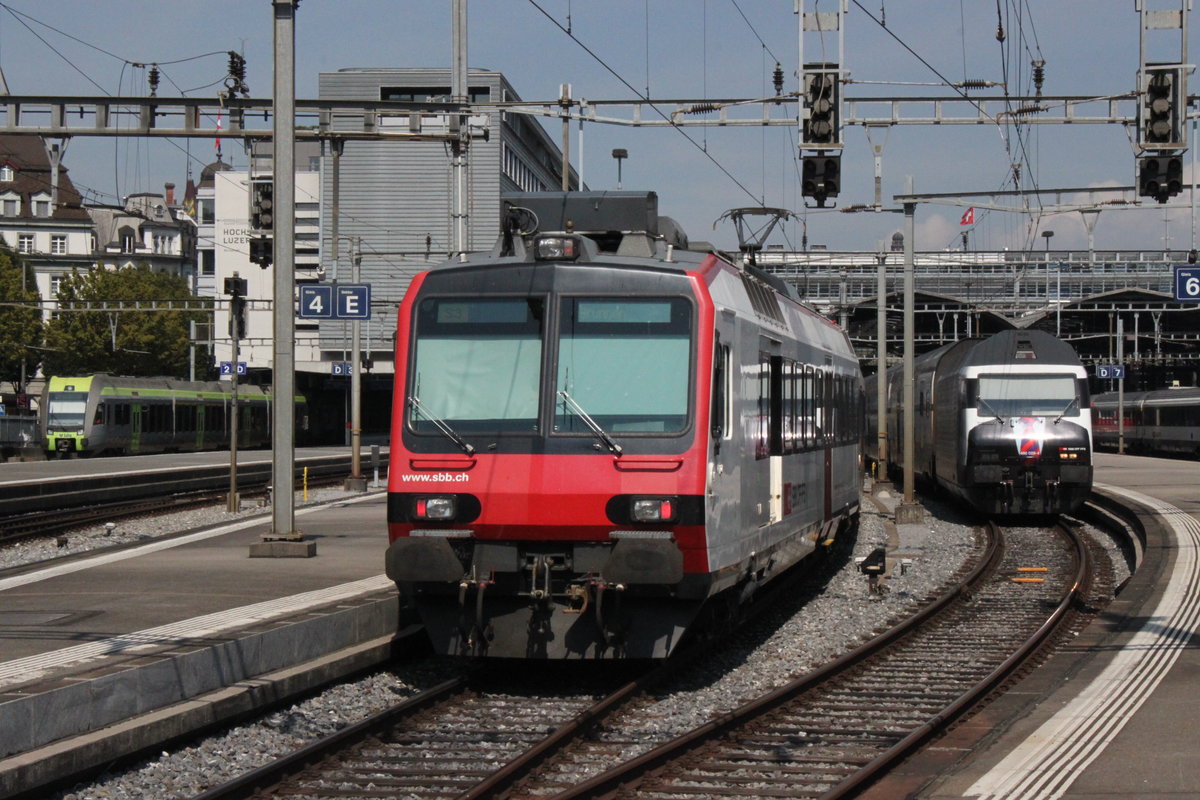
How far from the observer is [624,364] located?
10.2m

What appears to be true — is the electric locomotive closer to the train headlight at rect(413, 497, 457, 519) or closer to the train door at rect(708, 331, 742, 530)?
the train door at rect(708, 331, 742, 530)

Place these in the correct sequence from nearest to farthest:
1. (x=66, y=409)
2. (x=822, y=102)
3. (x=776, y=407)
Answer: (x=776, y=407)
(x=822, y=102)
(x=66, y=409)

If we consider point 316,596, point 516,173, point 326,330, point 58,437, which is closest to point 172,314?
point 326,330

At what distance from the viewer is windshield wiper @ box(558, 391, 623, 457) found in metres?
9.87

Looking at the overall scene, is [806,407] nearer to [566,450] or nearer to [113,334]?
[566,450]

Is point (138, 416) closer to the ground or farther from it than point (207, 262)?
closer to the ground

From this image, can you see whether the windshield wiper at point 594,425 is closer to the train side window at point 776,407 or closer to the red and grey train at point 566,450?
the red and grey train at point 566,450

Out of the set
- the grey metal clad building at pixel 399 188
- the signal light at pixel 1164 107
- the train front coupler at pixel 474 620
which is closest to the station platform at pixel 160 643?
the train front coupler at pixel 474 620

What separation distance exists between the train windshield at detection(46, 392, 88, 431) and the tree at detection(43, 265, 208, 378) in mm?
19991

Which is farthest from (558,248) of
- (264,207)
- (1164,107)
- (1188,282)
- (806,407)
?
(1188,282)

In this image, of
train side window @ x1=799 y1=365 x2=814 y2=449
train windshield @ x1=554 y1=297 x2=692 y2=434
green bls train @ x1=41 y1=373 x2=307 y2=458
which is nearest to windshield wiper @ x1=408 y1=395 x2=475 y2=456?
train windshield @ x1=554 y1=297 x2=692 y2=434

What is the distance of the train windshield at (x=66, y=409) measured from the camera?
46875mm

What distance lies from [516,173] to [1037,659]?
6301 cm

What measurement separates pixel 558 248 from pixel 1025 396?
55.2ft
